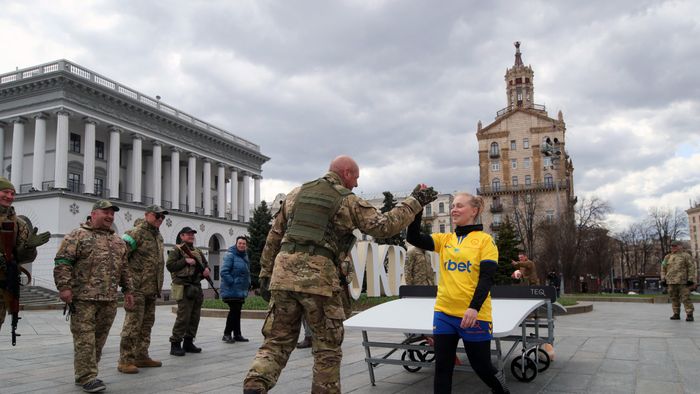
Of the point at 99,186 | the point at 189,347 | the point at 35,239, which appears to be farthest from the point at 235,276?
the point at 99,186

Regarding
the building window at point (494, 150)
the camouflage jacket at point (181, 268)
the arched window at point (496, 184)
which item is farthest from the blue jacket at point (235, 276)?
the building window at point (494, 150)

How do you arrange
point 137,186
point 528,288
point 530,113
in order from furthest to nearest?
point 530,113, point 137,186, point 528,288

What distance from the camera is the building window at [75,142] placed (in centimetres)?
4426

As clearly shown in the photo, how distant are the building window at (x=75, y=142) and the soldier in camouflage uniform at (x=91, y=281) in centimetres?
4277

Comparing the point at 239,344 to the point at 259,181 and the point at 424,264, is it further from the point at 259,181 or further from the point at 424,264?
the point at 259,181

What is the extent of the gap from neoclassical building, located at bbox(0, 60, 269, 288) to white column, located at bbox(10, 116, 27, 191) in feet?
0.22

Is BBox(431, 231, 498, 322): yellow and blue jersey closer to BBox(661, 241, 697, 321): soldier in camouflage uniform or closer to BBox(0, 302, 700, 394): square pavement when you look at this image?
BBox(0, 302, 700, 394): square pavement

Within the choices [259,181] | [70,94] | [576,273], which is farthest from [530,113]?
[70,94]

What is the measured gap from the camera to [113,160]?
4484 centimetres

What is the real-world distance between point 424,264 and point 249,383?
7492mm

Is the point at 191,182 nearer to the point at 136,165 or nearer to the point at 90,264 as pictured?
the point at 136,165

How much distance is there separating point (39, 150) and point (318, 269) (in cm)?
4280

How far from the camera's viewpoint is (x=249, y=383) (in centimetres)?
387

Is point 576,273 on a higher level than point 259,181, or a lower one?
lower
